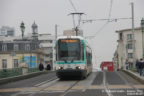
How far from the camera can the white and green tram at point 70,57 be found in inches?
894

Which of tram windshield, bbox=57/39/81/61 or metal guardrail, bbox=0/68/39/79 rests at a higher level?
tram windshield, bbox=57/39/81/61

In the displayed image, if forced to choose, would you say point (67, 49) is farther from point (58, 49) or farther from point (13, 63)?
point (13, 63)

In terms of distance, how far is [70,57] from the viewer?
901 inches

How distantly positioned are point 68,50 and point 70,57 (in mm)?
496

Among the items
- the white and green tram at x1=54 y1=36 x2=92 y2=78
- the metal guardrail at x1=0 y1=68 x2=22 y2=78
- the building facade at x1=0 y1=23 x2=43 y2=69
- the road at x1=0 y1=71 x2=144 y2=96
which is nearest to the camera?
the road at x1=0 y1=71 x2=144 y2=96

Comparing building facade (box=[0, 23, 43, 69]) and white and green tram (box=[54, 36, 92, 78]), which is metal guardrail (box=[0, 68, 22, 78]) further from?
building facade (box=[0, 23, 43, 69])

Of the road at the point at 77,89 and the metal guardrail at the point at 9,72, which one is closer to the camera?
the road at the point at 77,89

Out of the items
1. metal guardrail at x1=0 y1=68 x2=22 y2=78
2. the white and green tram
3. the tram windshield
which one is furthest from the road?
metal guardrail at x1=0 y1=68 x2=22 y2=78

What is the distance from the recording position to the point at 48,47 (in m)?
115

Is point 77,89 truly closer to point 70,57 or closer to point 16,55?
point 70,57

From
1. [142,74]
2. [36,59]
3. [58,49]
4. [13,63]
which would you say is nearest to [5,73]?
[58,49]

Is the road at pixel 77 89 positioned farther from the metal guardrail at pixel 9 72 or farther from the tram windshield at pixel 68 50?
the metal guardrail at pixel 9 72

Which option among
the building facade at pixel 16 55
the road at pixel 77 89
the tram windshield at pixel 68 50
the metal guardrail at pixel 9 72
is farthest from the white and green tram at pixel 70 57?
the building facade at pixel 16 55

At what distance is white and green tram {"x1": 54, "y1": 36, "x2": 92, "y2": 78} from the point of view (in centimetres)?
2272
